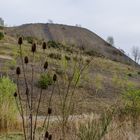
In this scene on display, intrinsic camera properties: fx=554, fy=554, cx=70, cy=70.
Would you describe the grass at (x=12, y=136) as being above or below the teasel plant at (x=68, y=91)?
below

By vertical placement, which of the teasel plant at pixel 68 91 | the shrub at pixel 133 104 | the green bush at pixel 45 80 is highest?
the teasel plant at pixel 68 91

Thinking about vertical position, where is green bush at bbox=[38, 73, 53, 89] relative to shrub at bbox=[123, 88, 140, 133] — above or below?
below

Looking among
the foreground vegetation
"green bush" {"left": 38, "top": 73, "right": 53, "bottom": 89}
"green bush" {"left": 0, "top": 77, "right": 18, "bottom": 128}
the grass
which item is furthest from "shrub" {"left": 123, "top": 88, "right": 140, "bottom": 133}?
"green bush" {"left": 38, "top": 73, "right": 53, "bottom": 89}

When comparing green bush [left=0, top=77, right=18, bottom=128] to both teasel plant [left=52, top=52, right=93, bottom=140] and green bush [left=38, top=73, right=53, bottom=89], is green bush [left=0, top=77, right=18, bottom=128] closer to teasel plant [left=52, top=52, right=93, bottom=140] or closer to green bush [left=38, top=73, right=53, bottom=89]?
teasel plant [left=52, top=52, right=93, bottom=140]

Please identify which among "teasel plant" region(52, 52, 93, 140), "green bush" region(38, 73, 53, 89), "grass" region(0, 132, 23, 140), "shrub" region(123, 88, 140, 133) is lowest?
"grass" region(0, 132, 23, 140)

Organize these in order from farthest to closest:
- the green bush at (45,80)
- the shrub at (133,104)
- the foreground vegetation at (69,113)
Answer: the green bush at (45,80) < the shrub at (133,104) < the foreground vegetation at (69,113)

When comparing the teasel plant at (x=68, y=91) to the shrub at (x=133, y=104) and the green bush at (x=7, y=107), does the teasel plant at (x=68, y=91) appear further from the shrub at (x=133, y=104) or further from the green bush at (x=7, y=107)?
the shrub at (x=133, y=104)

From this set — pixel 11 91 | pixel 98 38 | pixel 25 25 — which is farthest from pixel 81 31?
pixel 11 91

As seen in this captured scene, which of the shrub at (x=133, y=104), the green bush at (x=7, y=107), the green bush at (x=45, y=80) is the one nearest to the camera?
the green bush at (x=7, y=107)

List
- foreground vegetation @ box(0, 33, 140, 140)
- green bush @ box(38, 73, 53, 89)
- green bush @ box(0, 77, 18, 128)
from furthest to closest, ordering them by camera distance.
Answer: green bush @ box(38, 73, 53, 89), green bush @ box(0, 77, 18, 128), foreground vegetation @ box(0, 33, 140, 140)

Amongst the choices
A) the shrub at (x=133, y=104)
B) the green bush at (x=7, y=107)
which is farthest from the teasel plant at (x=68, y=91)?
the shrub at (x=133, y=104)

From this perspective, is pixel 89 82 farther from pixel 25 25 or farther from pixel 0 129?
pixel 25 25

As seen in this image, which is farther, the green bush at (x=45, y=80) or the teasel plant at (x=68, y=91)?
the green bush at (x=45, y=80)

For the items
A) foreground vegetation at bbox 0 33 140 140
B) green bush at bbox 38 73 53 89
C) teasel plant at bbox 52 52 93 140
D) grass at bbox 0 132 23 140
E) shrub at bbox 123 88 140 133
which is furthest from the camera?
green bush at bbox 38 73 53 89
